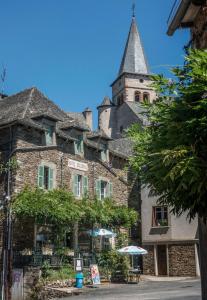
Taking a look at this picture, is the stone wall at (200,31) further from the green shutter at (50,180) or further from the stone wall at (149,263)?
the stone wall at (149,263)

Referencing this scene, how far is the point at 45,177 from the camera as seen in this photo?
2531 cm

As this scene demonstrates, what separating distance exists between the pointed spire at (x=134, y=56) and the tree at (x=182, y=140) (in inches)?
2486

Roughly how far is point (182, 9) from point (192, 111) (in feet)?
13.0

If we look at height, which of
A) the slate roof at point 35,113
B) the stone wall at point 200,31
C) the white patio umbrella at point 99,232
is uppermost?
the slate roof at point 35,113

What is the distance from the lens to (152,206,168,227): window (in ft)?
98.0

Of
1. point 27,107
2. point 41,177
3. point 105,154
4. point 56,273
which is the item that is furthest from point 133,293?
point 27,107

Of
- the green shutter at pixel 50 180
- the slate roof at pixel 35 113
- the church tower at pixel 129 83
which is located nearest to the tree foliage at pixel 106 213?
the green shutter at pixel 50 180

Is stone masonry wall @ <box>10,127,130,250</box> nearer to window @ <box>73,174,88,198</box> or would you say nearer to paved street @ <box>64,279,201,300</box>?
window @ <box>73,174,88,198</box>

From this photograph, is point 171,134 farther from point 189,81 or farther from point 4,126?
point 4,126

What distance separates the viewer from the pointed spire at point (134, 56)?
6975 cm

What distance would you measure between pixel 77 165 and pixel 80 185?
4.03ft

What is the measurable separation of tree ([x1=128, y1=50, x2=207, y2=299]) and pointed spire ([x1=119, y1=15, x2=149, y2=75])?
63.1 metres

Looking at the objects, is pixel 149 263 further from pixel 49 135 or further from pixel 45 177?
pixel 49 135

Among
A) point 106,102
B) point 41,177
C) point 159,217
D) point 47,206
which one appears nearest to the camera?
point 47,206
